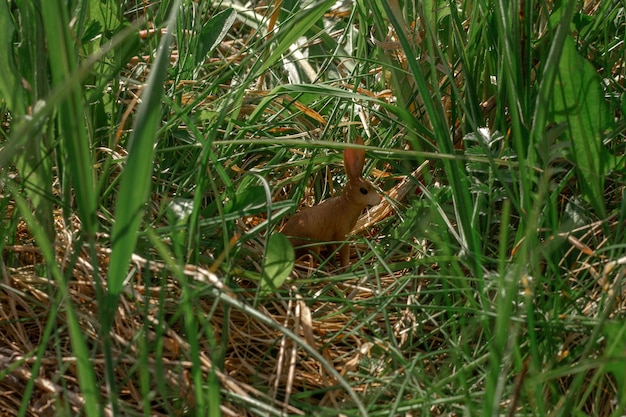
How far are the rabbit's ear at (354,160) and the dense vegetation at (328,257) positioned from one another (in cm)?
12

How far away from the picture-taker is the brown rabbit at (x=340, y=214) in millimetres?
1734

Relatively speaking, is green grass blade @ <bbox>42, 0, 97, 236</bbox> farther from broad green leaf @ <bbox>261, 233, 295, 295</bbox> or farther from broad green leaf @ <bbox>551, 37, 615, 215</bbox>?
broad green leaf @ <bbox>551, 37, 615, 215</bbox>

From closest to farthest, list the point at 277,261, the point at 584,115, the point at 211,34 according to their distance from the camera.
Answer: the point at 277,261 → the point at 584,115 → the point at 211,34

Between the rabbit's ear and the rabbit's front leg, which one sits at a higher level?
the rabbit's ear

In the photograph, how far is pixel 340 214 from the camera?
1.76 m

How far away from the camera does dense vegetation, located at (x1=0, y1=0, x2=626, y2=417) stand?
1.19 meters

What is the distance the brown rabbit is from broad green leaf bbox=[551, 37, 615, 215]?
0.39m

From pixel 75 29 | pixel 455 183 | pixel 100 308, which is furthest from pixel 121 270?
pixel 75 29

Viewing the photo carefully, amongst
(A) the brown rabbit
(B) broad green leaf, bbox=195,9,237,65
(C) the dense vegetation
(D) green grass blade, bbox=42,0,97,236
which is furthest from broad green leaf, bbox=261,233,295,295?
(B) broad green leaf, bbox=195,9,237,65

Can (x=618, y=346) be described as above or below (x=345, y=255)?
above

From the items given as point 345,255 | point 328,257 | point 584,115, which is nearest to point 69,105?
point 328,257

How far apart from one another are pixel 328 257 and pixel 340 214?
134mm

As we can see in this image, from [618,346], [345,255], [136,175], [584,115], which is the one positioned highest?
[136,175]

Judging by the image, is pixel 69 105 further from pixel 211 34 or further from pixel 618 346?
pixel 211 34
